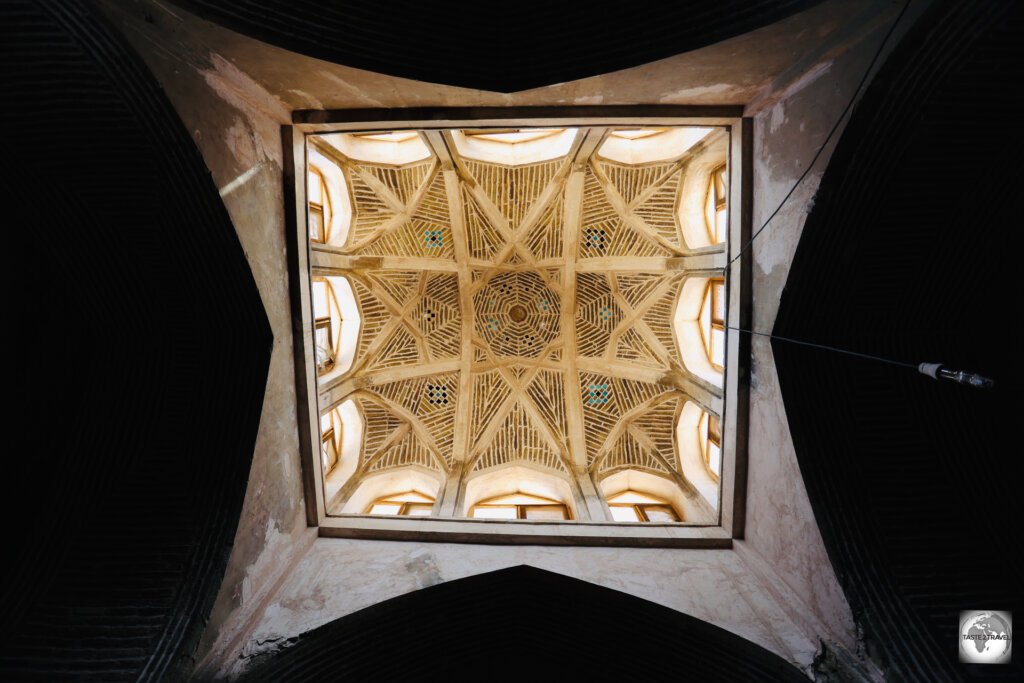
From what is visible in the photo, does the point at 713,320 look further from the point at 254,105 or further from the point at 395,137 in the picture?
the point at 254,105

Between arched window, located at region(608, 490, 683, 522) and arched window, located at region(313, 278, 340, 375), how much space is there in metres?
4.96

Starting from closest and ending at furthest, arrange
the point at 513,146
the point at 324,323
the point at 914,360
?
1. the point at 914,360
2. the point at 324,323
3. the point at 513,146

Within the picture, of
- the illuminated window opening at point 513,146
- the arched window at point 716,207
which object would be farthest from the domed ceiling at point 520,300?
the arched window at point 716,207

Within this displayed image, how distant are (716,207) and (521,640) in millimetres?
6268

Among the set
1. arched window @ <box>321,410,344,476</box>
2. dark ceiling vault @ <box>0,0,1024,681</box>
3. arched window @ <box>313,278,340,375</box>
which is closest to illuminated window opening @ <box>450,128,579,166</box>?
arched window @ <box>313,278,340,375</box>

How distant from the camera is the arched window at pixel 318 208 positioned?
7.93 metres

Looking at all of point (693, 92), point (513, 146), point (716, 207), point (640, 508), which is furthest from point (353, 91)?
point (640, 508)

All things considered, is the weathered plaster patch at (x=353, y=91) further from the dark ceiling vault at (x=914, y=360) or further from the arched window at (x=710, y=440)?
the arched window at (x=710, y=440)

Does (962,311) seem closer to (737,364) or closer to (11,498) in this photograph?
(737,364)

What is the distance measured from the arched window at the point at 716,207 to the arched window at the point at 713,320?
716mm

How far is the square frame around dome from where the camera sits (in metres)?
5.38

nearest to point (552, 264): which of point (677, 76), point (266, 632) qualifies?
point (677, 76)

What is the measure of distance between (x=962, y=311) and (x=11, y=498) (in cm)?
962

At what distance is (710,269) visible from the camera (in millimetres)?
7566
